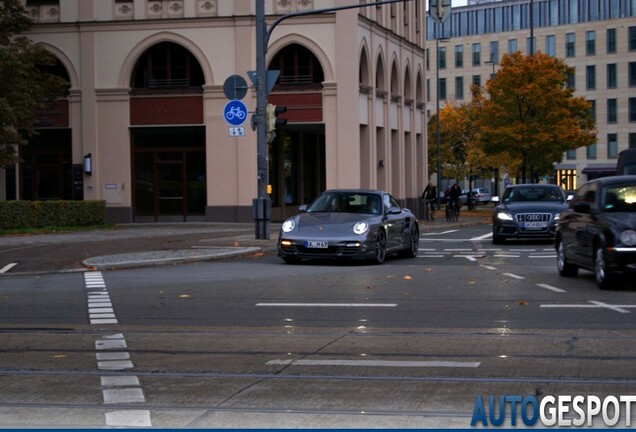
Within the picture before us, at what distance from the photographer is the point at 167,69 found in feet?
149

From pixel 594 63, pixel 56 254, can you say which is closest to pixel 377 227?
pixel 56 254

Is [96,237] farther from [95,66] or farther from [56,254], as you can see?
[95,66]

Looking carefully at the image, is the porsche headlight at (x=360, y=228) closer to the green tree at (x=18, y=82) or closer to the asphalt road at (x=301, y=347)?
the asphalt road at (x=301, y=347)

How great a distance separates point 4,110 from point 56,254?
42.5 ft

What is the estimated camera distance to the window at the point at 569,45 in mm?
101338

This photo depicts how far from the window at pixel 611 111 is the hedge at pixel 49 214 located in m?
66.6

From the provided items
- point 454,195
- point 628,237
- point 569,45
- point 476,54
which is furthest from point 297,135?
point 476,54

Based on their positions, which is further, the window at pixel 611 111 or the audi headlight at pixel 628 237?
the window at pixel 611 111

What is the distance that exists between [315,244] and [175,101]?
970 inches

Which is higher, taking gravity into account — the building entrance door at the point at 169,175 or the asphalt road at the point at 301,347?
the building entrance door at the point at 169,175

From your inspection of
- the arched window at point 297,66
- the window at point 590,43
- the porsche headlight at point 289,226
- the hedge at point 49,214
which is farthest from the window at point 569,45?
the porsche headlight at point 289,226

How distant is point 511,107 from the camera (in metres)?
61.6

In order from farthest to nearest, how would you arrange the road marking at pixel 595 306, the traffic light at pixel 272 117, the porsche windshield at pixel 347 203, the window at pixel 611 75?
the window at pixel 611 75 < the traffic light at pixel 272 117 < the porsche windshield at pixel 347 203 < the road marking at pixel 595 306

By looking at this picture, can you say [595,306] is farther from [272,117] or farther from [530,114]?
[530,114]
